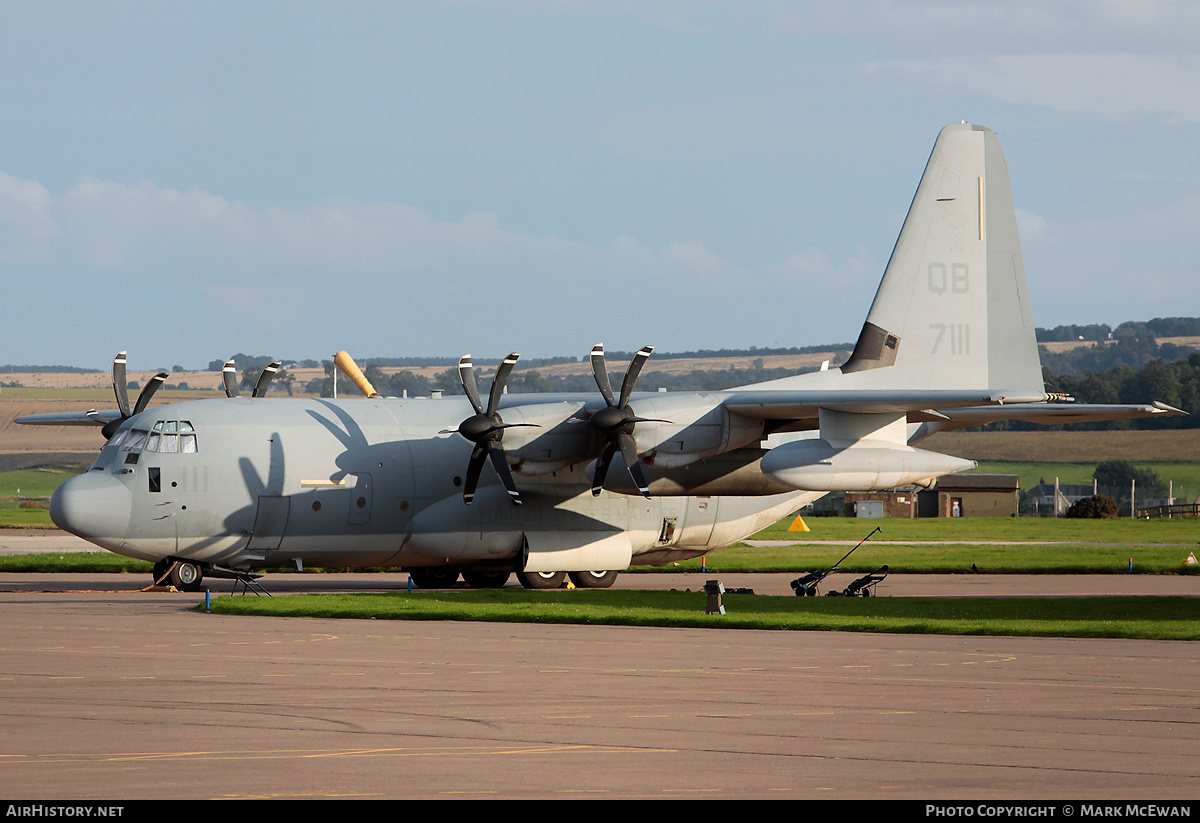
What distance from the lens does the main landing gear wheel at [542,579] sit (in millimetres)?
31970

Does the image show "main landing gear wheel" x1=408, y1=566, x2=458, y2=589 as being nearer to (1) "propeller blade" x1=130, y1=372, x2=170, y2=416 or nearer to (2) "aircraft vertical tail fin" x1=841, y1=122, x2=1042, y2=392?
(1) "propeller blade" x1=130, y1=372, x2=170, y2=416

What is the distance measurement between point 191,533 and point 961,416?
19.0 m

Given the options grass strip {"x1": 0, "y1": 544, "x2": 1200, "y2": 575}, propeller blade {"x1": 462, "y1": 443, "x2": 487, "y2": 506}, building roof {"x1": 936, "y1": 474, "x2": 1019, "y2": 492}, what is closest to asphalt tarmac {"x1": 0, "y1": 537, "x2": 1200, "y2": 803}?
propeller blade {"x1": 462, "y1": 443, "x2": 487, "y2": 506}

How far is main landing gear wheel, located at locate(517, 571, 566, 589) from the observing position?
105 ft

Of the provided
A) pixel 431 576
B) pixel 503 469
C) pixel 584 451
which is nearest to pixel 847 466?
pixel 584 451

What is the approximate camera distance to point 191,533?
2833cm

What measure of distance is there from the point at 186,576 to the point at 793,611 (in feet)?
44.5

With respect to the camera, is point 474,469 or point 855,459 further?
point 474,469

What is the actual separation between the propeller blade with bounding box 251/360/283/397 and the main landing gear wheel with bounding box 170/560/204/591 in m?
5.15

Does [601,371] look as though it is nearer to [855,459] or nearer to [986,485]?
[855,459]

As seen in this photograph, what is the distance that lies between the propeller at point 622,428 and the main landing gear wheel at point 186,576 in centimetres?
908

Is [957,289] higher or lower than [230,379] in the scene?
higher

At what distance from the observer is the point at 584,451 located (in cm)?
2997
